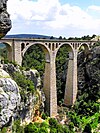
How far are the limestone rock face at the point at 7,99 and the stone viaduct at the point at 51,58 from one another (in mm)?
15782

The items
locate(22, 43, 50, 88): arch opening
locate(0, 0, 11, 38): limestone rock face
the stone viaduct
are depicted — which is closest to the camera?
locate(0, 0, 11, 38): limestone rock face

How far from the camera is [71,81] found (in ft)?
180

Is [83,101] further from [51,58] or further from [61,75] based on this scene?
[51,58]

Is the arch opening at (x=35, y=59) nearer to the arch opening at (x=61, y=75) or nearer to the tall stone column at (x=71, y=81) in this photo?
the arch opening at (x=61, y=75)

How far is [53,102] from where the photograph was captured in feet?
158

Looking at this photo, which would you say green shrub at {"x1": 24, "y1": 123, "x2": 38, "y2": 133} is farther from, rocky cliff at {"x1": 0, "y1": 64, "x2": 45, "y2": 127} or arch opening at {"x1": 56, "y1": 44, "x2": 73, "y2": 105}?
arch opening at {"x1": 56, "y1": 44, "x2": 73, "y2": 105}

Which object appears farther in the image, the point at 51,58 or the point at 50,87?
the point at 51,58

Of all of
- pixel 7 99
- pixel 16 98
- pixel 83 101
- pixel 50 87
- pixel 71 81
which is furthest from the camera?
pixel 71 81

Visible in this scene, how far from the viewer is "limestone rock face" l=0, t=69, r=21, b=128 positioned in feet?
73.2

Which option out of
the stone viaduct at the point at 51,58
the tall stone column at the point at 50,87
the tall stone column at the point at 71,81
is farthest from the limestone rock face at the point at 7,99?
the tall stone column at the point at 71,81

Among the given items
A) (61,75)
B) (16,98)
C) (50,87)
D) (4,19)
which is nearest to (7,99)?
(16,98)

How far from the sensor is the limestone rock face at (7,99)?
2231cm

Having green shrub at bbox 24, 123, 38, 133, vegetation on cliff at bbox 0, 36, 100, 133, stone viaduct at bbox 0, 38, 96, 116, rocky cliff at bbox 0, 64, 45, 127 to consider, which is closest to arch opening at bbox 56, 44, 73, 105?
vegetation on cliff at bbox 0, 36, 100, 133

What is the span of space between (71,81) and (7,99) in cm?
3279
